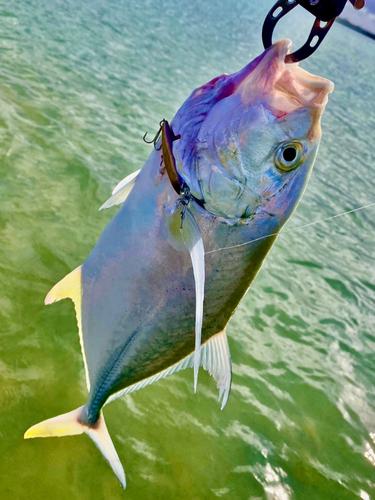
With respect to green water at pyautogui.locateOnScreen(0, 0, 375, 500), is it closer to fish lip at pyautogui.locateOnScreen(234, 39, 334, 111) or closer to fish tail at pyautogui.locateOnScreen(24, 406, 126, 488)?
fish tail at pyautogui.locateOnScreen(24, 406, 126, 488)

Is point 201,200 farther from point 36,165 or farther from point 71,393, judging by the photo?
point 36,165

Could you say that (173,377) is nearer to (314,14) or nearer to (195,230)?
(195,230)

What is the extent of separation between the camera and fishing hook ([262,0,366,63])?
55.6 inches

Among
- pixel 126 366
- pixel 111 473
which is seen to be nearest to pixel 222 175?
pixel 126 366

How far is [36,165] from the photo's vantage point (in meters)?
4.94

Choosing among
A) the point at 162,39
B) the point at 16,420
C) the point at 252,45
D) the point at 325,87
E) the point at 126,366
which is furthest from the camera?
the point at 252,45

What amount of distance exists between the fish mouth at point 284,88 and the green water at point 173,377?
2289 mm

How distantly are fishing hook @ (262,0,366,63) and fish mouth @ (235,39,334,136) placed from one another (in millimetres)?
57

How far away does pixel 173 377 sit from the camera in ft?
11.6

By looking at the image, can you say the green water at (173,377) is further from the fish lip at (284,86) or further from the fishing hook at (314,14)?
the fishing hook at (314,14)

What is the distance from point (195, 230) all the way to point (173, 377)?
86.4 inches

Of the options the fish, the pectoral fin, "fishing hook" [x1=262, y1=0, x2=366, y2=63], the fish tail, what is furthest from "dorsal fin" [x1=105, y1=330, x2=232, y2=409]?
"fishing hook" [x1=262, y1=0, x2=366, y2=63]

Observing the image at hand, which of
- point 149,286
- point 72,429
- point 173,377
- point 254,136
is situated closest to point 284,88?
point 254,136

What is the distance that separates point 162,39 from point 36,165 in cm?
1065
